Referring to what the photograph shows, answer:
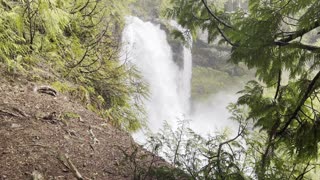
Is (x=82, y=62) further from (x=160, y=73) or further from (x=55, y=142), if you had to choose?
(x=160, y=73)

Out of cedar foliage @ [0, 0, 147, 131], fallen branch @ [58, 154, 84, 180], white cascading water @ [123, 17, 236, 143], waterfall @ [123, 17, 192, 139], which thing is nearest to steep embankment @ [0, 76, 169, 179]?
fallen branch @ [58, 154, 84, 180]

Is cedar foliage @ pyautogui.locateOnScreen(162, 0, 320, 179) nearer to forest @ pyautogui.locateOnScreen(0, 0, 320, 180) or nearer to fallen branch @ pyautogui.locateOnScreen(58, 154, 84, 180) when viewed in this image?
forest @ pyautogui.locateOnScreen(0, 0, 320, 180)

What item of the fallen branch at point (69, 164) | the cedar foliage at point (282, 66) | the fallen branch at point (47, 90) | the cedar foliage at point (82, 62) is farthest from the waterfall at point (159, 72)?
the cedar foliage at point (282, 66)

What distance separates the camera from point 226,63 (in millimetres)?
3018

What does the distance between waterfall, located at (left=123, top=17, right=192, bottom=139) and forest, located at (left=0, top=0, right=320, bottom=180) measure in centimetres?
1169

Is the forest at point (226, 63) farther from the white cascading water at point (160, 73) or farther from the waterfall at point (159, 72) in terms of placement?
the waterfall at point (159, 72)

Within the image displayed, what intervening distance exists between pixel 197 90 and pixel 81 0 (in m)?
20.7

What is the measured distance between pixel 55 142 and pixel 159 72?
17183mm

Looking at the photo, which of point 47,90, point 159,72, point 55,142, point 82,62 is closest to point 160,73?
point 159,72

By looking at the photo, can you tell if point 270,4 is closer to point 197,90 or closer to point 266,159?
point 266,159

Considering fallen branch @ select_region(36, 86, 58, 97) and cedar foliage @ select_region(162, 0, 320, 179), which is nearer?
cedar foliage @ select_region(162, 0, 320, 179)

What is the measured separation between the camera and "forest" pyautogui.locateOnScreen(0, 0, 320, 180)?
212 centimetres

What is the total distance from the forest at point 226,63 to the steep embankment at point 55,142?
0.12 feet

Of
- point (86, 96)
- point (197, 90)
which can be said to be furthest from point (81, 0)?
point (197, 90)
